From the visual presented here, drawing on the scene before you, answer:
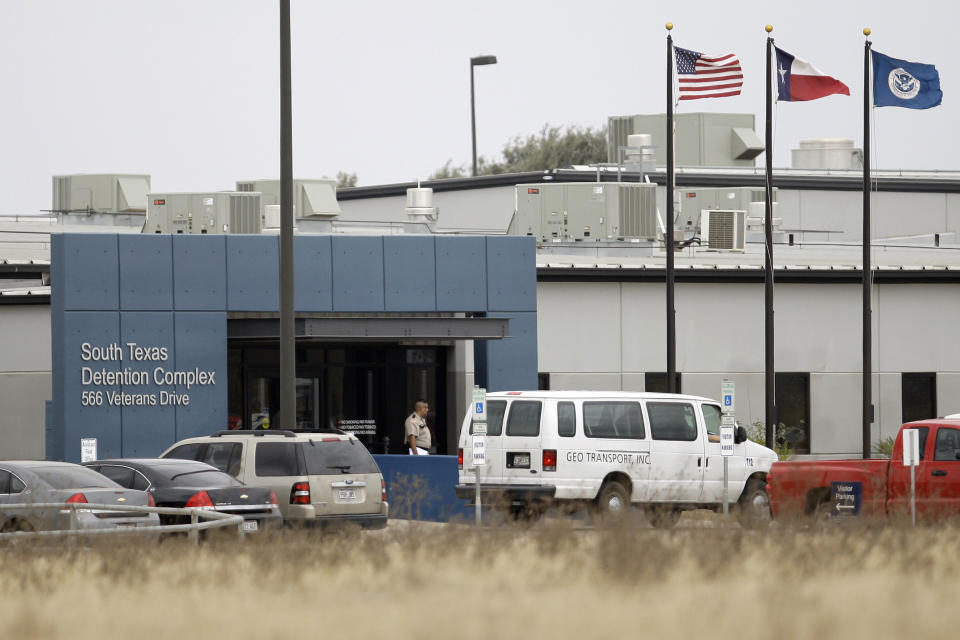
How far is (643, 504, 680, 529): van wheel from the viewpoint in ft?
64.7

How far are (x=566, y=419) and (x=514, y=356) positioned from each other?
639 cm

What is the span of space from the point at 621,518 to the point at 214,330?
12783mm

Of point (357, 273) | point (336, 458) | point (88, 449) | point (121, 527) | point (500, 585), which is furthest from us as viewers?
point (357, 273)

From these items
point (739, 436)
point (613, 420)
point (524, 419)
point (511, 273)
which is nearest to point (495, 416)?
point (524, 419)

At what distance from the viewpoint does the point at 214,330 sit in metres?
27.9

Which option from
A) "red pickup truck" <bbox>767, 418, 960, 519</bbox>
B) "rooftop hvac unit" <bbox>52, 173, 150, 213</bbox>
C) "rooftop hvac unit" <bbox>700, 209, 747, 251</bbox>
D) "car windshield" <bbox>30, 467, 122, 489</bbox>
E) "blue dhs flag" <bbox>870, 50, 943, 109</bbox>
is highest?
"blue dhs flag" <bbox>870, 50, 943, 109</bbox>

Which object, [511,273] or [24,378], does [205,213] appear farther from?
[511,273]

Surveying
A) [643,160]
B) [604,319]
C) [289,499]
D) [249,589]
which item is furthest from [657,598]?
[643,160]

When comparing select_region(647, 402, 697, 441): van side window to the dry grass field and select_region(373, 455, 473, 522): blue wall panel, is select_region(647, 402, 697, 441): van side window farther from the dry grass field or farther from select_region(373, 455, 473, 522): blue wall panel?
the dry grass field

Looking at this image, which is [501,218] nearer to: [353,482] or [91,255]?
[91,255]

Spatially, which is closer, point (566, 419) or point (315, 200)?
point (566, 419)

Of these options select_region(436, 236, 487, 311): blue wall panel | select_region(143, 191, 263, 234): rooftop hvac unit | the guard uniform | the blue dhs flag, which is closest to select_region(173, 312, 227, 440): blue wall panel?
the guard uniform

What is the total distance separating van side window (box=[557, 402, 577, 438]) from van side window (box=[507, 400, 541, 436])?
12.1 inches

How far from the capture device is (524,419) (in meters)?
23.5
